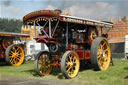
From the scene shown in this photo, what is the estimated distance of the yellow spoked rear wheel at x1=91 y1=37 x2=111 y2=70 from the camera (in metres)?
8.76

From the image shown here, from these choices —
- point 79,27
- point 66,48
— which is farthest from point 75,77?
point 79,27

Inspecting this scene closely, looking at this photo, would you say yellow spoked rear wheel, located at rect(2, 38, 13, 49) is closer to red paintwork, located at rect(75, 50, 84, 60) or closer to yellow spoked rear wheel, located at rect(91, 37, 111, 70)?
red paintwork, located at rect(75, 50, 84, 60)

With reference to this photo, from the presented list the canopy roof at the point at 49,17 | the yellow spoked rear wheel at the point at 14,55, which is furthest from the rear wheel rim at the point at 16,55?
the canopy roof at the point at 49,17

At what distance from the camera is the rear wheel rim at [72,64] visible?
25.6ft

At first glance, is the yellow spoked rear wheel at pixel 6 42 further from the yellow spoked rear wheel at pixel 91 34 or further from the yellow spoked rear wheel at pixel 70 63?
the yellow spoked rear wheel at pixel 70 63

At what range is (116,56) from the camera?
16938mm

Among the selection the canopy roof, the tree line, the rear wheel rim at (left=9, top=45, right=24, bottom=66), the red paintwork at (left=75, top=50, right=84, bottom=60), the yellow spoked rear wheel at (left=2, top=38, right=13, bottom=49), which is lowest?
the rear wheel rim at (left=9, top=45, right=24, bottom=66)

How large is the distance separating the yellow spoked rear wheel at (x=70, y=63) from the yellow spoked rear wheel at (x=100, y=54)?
992mm

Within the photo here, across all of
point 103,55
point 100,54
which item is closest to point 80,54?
point 100,54

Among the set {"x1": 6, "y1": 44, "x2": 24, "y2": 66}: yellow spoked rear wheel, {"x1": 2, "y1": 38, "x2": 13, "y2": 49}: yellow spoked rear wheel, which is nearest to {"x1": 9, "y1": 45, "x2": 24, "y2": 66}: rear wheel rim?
{"x1": 6, "y1": 44, "x2": 24, "y2": 66}: yellow spoked rear wheel

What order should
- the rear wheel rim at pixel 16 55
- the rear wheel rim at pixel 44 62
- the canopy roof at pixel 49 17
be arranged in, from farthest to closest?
the rear wheel rim at pixel 16 55 → the rear wheel rim at pixel 44 62 → the canopy roof at pixel 49 17

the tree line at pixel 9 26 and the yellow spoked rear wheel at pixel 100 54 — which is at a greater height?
the tree line at pixel 9 26

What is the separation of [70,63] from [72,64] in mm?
126

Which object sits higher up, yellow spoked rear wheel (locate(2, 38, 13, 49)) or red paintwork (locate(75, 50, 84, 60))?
yellow spoked rear wheel (locate(2, 38, 13, 49))
